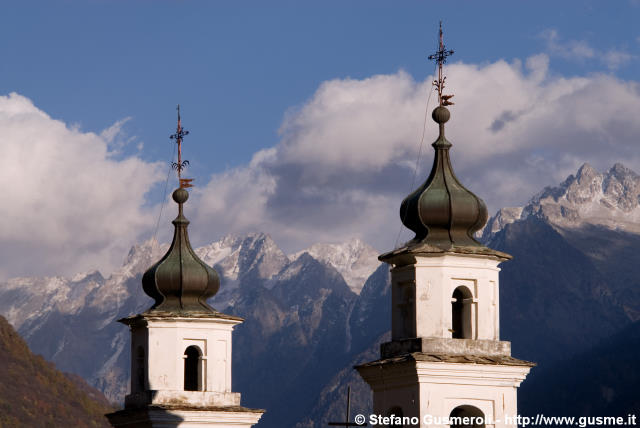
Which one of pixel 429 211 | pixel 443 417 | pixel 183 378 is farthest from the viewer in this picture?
pixel 183 378

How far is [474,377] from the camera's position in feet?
137

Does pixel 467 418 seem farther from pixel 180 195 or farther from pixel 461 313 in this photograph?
pixel 180 195

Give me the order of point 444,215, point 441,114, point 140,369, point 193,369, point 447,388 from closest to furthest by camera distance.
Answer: point 447,388, point 444,215, point 441,114, point 140,369, point 193,369

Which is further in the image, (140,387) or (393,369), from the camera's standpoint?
(140,387)

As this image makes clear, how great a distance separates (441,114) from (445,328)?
272 inches

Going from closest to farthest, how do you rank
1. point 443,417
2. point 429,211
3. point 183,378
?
1. point 443,417
2. point 429,211
3. point 183,378

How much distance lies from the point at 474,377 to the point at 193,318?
2264 cm

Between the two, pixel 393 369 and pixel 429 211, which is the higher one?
pixel 429 211

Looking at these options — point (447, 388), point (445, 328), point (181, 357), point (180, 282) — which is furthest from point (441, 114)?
point (180, 282)

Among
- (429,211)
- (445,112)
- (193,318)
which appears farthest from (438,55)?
(193,318)

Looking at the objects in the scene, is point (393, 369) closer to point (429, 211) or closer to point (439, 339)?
point (439, 339)

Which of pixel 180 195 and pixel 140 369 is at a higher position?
pixel 180 195

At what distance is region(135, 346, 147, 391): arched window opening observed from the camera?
204 feet

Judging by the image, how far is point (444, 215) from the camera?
44156 millimetres
